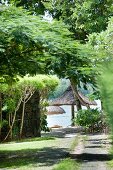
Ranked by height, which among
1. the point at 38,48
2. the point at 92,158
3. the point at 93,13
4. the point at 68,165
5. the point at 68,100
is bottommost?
the point at 68,165

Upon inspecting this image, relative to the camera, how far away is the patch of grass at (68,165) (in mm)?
8606

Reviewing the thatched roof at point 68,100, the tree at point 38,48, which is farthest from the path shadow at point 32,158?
the thatched roof at point 68,100

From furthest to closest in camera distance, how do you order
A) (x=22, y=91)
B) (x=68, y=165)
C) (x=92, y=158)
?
1. (x=22, y=91)
2. (x=92, y=158)
3. (x=68, y=165)

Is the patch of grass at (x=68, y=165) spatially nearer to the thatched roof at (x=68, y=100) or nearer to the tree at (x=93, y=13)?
the tree at (x=93, y=13)

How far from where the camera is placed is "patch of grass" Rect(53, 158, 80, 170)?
861cm

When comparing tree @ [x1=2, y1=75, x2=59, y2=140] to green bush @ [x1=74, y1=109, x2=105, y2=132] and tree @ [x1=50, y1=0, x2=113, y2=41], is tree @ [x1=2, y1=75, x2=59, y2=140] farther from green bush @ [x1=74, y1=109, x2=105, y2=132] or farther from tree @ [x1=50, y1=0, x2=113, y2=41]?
tree @ [x1=50, y1=0, x2=113, y2=41]

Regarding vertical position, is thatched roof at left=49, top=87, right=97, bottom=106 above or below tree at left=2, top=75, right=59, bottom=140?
above

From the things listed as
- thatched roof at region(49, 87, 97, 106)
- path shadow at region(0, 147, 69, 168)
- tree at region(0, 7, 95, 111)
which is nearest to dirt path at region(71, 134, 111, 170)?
path shadow at region(0, 147, 69, 168)

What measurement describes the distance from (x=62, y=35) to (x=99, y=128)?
1126 centimetres

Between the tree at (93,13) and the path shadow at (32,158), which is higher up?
the tree at (93,13)

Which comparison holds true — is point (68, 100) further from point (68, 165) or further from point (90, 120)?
point (68, 165)

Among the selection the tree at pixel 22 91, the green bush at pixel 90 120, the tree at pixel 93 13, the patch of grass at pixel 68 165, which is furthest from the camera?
the green bush at pixel 90 120

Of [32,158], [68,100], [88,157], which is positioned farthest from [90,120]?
[68,100]

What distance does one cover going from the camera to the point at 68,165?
9.05m
